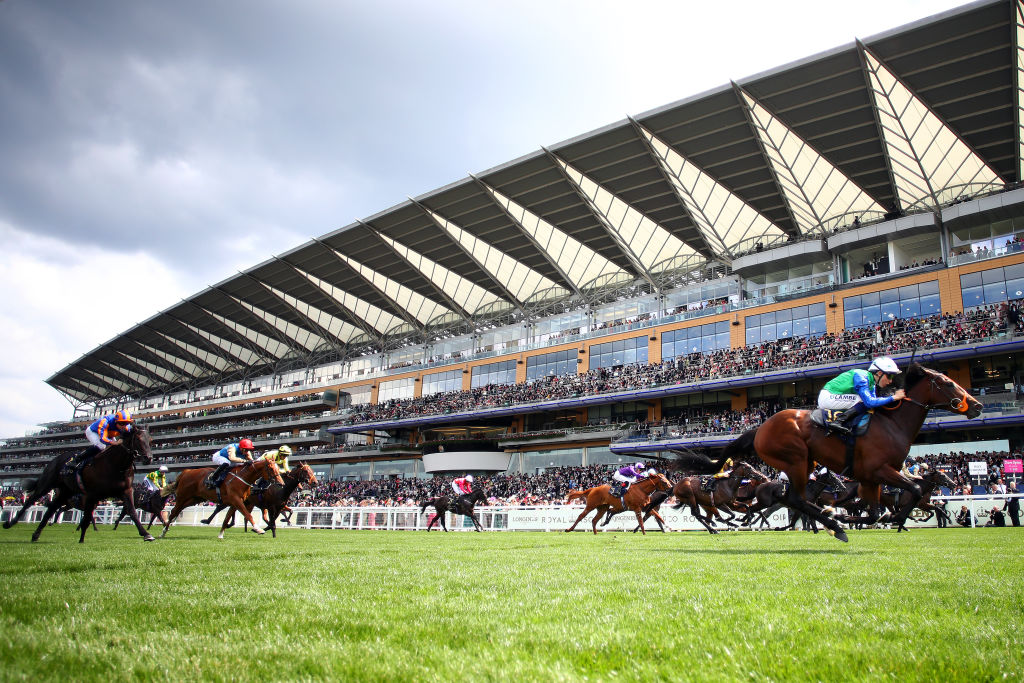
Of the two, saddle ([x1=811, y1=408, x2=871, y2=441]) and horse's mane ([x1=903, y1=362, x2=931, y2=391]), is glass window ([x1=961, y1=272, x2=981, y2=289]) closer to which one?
horse's mane ([x1=903, y1=362, x2=931, y2=391])

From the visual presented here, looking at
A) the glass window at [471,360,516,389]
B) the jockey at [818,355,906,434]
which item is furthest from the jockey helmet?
the glass window at [471,360,516,389]

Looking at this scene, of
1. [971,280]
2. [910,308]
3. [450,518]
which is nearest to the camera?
[450,518]

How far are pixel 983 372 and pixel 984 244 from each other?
772cm

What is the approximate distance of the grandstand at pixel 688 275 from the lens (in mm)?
33688

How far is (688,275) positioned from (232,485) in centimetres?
3949

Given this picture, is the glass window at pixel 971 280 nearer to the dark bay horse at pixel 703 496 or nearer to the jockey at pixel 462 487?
the dark bay horse at pixel 703 496

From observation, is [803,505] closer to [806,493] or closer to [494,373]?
[806,493]

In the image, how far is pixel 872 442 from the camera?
9062 millimetres

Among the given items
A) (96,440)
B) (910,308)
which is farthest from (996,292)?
(96,440)

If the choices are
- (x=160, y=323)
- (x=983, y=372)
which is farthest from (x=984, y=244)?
(x=160, y=323)

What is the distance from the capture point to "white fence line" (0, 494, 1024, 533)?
81.1 ft

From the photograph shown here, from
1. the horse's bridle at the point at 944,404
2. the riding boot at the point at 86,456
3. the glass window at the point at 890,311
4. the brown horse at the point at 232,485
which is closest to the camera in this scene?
the horse's bridle at the point at 944,404

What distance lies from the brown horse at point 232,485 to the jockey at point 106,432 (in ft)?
12.5

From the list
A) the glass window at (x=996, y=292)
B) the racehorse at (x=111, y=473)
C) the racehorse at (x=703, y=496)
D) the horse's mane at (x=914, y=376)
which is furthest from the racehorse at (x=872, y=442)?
the glass window at (x=996, y=292)
